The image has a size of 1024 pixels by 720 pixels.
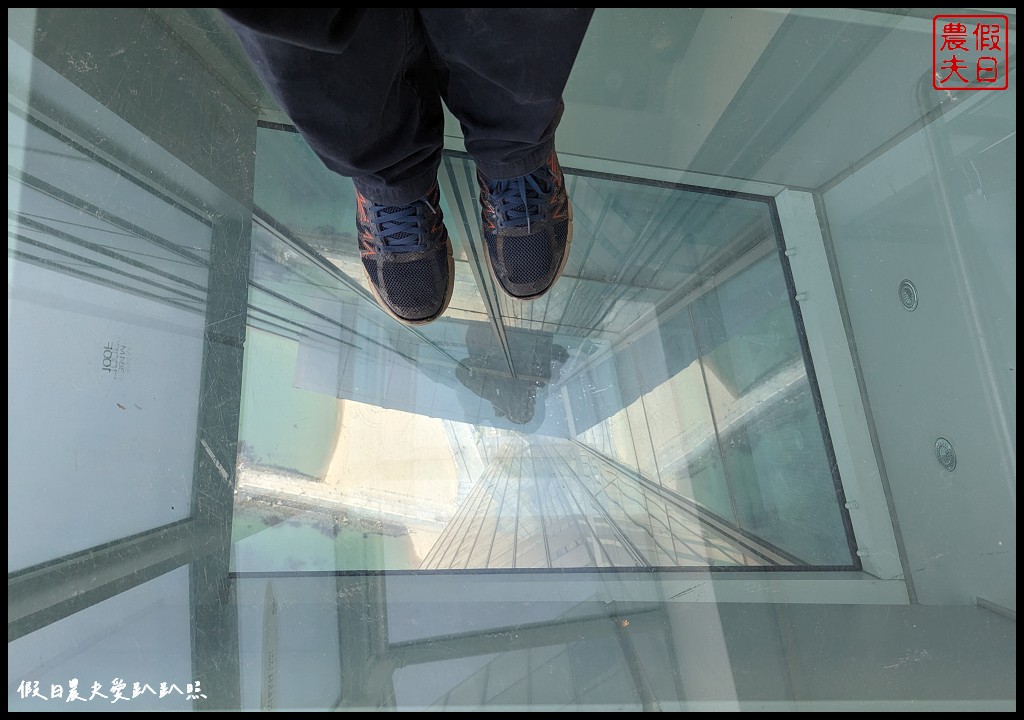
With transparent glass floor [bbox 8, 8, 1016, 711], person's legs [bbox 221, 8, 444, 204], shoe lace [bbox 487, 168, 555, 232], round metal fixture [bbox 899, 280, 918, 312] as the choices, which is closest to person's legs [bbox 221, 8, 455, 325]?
person's legs [bbox 221, 8, 444, 204]

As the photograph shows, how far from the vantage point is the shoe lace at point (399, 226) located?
0.72m

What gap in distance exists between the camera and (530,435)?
126 cm

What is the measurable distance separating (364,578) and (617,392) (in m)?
0.69

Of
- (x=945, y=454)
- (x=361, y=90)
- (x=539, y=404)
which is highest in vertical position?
(x=361, y=90)

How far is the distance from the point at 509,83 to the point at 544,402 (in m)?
0.90

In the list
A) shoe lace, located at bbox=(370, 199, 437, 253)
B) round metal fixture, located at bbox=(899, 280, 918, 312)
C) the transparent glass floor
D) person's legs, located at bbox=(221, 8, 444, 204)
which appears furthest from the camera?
round metal fixture, located at bbox=(899, 280, 918, 312)

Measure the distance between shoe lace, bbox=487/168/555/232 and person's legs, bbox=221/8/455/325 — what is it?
0.34 ft

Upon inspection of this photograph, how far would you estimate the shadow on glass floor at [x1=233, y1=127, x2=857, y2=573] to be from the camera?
1.07 meters

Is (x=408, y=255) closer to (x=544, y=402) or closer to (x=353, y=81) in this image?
(x=353, y=81)

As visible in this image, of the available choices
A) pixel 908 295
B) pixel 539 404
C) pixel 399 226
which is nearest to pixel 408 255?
pixel 399 226

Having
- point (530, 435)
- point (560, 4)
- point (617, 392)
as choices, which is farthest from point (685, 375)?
point (560, 4)

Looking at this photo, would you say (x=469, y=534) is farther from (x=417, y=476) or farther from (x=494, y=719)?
(x=494, y=719)

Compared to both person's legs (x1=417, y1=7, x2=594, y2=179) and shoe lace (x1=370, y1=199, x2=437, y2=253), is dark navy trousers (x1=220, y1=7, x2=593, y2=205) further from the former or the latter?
shoe lace (x1=370, y1=199, x2=437, y2=253)

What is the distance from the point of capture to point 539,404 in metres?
1.29
